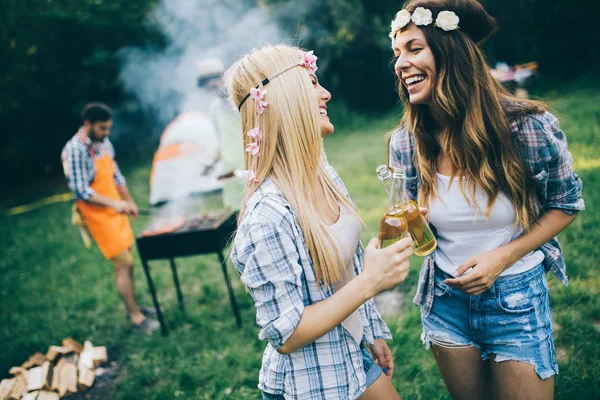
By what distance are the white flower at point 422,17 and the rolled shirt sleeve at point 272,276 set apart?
3.96 feet

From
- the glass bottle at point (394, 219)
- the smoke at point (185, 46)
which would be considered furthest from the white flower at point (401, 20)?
the smoke at point (185, 46)

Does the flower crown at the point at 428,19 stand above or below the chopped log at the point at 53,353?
above

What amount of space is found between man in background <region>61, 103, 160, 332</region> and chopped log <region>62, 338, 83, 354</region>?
1.98ft

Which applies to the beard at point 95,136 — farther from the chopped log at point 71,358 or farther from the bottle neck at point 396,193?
the bottle neck at point 396,193

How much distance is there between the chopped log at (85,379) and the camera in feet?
12.9

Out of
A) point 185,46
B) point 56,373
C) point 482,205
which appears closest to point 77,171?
point 56,373

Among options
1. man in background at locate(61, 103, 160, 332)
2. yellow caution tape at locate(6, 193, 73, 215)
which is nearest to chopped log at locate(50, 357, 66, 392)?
man in background at locate(61, 103, 160, 332)

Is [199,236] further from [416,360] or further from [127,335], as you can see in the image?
[416,360]

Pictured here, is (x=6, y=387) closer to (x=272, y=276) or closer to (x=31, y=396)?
(x=31, y=396)

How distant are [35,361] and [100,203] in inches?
67.5

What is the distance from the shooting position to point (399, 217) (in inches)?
63.5

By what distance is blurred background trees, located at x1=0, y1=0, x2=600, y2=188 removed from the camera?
13711 mm

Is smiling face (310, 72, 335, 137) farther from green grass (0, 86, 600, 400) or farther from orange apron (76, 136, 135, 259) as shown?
orange apron (76, 136, 135, 259)

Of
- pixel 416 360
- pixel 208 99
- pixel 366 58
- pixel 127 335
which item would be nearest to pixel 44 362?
pixel 127 335
